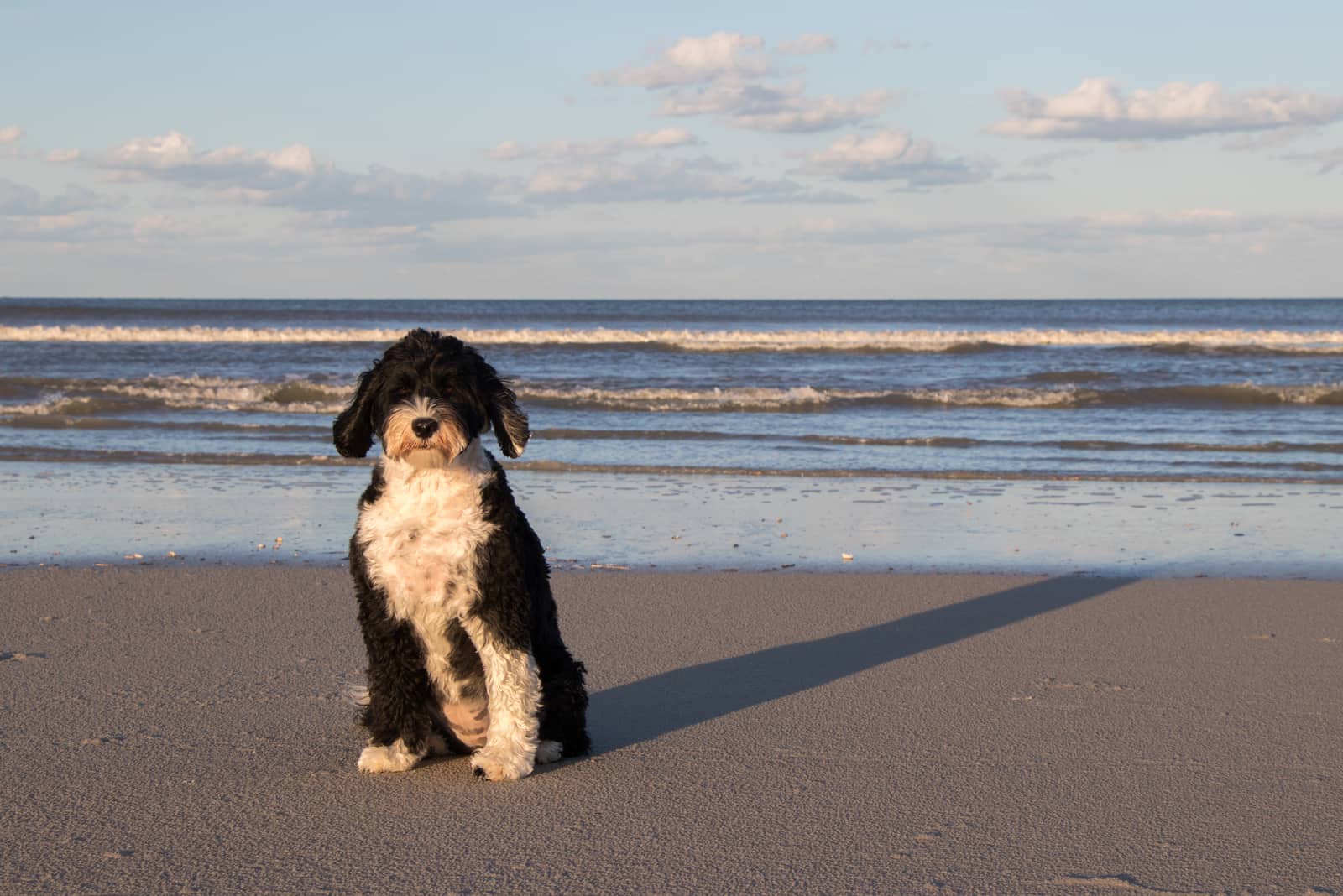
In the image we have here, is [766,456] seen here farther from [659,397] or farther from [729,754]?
[729,754]

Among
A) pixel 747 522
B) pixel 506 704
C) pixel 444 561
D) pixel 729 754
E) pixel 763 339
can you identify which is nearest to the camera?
pixel 444 561

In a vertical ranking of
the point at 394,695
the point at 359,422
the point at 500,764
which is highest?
the point at 359,422

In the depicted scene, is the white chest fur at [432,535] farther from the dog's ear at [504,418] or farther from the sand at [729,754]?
the sand at [729,754]

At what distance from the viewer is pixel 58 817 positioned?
3.88 m

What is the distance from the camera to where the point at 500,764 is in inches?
166

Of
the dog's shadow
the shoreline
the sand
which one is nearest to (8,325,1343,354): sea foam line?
the shoreline

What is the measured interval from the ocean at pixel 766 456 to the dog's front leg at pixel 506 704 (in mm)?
881

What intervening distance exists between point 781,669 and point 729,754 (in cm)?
129

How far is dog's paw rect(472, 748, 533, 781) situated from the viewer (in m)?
4.22

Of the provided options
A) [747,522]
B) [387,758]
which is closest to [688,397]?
[747,522]

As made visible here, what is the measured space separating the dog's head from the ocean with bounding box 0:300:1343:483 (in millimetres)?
8806

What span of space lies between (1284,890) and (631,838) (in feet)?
5.76

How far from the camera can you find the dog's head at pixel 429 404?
3.84 metres

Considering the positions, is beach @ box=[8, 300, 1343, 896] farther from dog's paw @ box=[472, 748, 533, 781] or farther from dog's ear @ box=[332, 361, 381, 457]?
dog's ear @ box=[332, 361, 381, 457]
